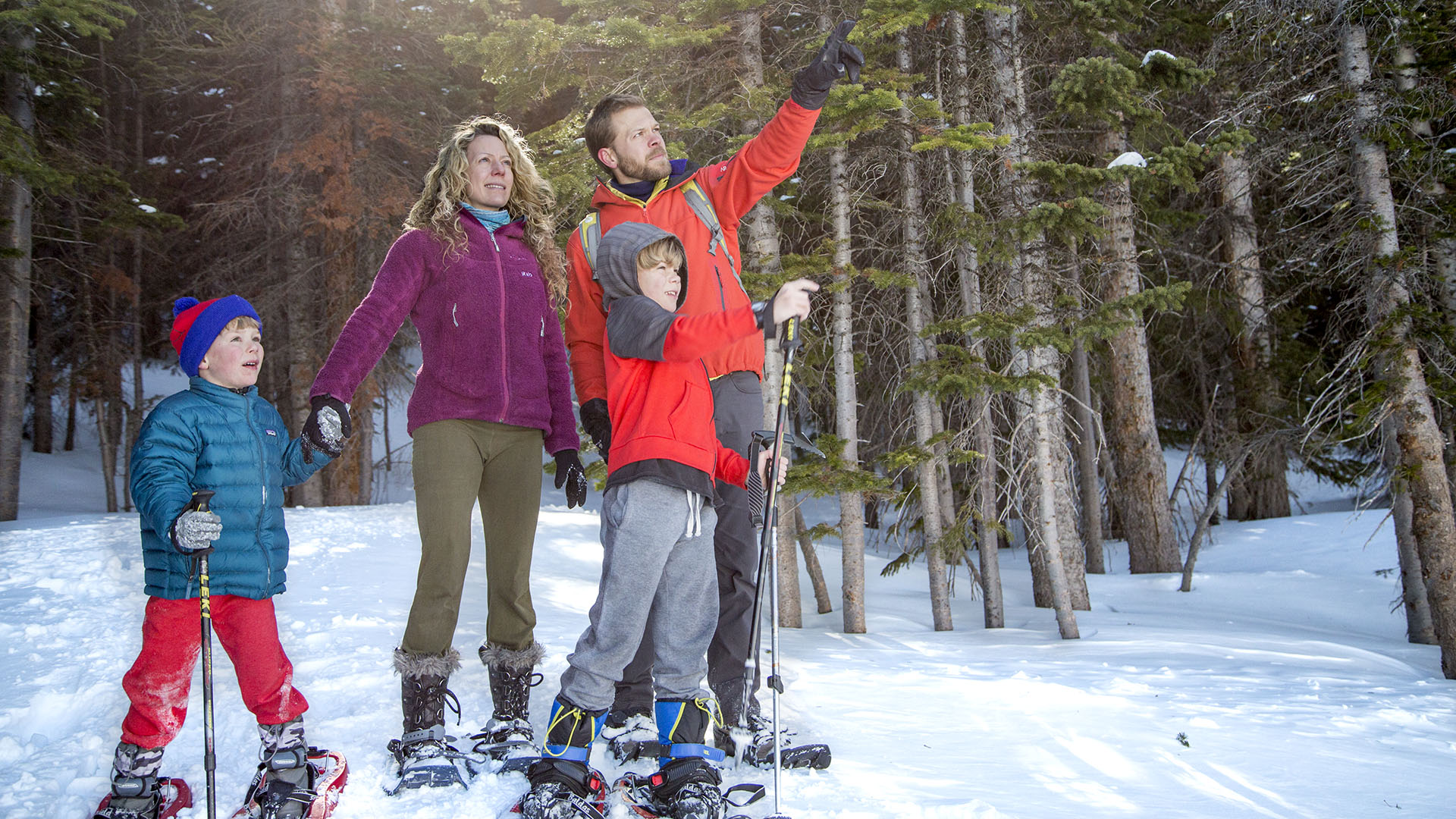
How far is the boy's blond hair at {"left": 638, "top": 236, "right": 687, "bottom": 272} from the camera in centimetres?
313

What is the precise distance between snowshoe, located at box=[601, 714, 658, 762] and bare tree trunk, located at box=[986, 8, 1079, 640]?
14.1ft

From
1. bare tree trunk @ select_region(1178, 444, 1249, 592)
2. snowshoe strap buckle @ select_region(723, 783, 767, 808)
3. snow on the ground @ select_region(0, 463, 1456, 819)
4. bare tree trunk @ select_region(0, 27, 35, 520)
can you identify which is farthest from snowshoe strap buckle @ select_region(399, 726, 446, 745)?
bare tree trunk @ select_region(0, 27, 35, 520)

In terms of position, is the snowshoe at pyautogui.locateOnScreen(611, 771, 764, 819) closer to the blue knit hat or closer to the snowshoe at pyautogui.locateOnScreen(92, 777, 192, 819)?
the snowshoe at pyautogui.locateOnScreen(92, 777, 192, 819)

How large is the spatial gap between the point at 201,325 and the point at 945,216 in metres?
6.04

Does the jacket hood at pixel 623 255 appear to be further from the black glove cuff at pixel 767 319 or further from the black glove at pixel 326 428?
the black glove at pixel 326 428

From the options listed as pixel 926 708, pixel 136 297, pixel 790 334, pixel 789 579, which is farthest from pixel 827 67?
pixel 136 297

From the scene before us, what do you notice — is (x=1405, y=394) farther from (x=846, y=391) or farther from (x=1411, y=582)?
(x=846, y=391)

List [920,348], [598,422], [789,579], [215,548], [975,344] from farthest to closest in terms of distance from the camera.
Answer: [920,348] → [789,579] → [975,344] → [598,422] → [215,548]

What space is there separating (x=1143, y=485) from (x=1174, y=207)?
430 cm

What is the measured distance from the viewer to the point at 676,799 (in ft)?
9.32

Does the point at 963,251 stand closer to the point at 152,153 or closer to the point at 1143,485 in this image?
the point at 1143,485

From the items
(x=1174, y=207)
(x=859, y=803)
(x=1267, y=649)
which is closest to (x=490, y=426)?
(x=859, y=803)

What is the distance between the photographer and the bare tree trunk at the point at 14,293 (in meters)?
12.9

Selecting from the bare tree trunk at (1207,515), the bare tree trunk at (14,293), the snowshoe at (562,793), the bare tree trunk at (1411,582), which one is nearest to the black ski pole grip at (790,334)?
the snowshoe at (562,793)
